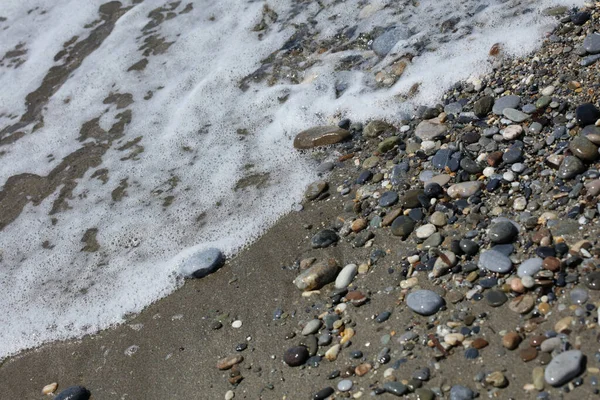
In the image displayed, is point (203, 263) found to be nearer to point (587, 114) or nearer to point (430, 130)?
point (430, 130)

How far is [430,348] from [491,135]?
1.42 metres

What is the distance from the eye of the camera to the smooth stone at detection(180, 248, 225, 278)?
346cm

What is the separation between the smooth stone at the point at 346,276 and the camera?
10.0ft

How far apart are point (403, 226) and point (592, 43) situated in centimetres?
166

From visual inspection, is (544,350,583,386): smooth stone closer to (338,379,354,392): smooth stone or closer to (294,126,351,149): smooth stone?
(338,379,354,392): smooth stone

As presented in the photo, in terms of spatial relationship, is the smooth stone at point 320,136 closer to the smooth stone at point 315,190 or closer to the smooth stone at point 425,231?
the smooth stone at point 315,190

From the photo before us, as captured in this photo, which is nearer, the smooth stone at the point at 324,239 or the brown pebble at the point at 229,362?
the brown pebble at the point at 229,362

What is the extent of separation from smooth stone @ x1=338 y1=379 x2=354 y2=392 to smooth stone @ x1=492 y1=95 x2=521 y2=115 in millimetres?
1851

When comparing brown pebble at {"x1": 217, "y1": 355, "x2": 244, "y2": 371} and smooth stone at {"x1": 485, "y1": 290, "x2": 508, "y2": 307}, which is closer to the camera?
smooth stone at {"x1": 485, "y1": 290, "x2": 508, "y2": 307}

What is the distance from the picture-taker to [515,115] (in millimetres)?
3420

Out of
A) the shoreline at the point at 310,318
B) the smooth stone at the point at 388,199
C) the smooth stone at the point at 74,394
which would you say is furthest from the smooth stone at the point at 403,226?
the smooth stone at the point at 74,394

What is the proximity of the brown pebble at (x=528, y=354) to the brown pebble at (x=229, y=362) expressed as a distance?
4.27 ft

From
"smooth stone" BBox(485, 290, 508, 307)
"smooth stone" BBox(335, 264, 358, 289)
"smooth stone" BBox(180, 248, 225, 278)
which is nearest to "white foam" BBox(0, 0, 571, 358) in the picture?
"smooth stone" BBox(180, 248, 225, 278)

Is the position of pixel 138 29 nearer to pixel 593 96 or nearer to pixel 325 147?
pixel 325 147
